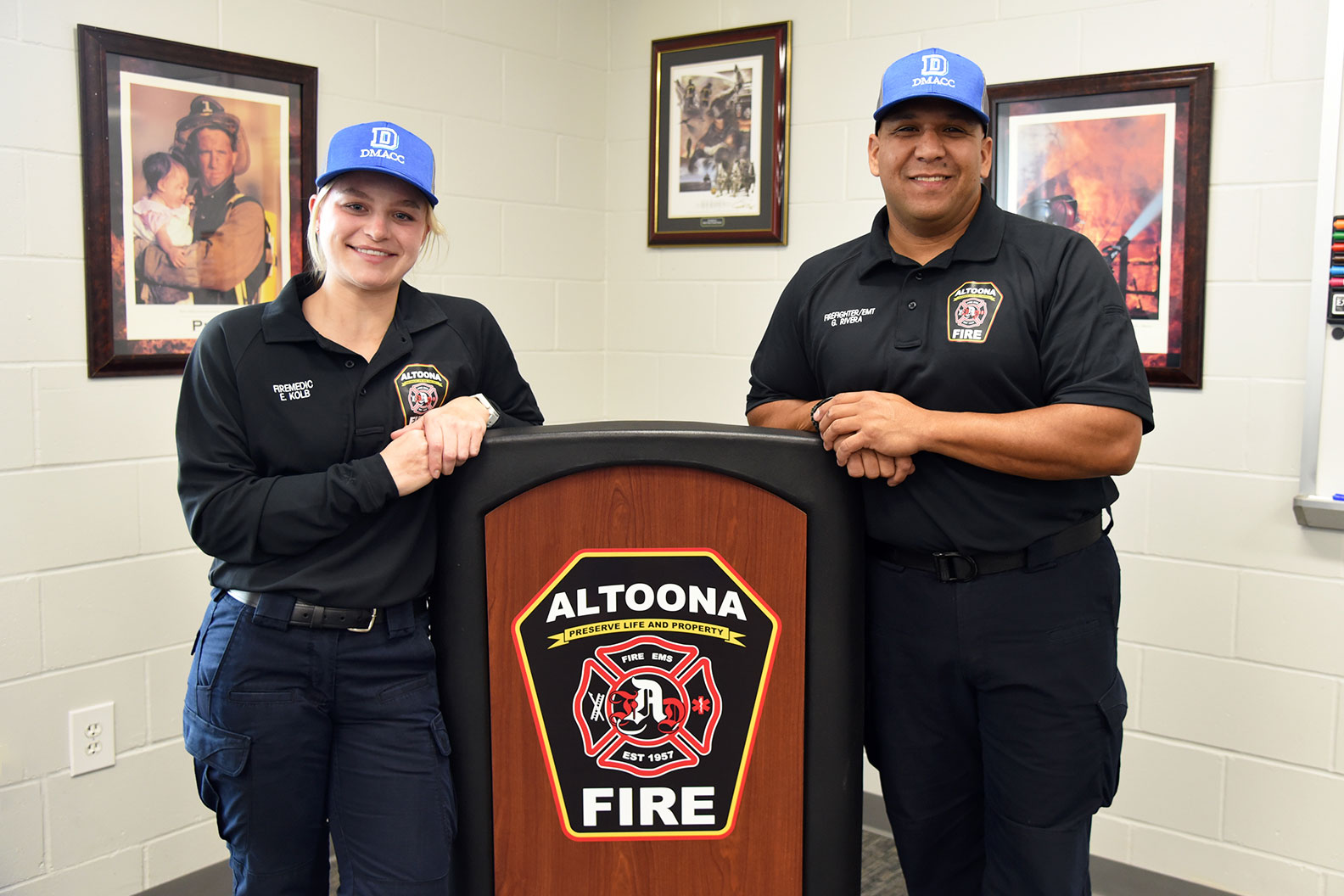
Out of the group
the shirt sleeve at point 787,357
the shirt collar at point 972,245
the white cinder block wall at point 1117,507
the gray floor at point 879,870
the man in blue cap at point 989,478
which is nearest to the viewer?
the man in blue cap at point 989,478

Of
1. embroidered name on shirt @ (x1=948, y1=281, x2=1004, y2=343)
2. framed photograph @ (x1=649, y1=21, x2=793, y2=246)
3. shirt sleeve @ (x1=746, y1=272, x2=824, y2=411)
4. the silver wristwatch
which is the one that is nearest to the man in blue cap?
embroidered name on shirt @ (x1=948, y1=281, x2=1004, y2=343)

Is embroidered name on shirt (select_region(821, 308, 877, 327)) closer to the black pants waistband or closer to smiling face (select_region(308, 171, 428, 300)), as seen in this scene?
smiling face (select_region(308, 171, 428, 300))

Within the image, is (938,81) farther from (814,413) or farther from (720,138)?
(720,138)

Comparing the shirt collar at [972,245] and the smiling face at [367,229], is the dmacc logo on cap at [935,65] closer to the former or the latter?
the shirt collar at [972,245]

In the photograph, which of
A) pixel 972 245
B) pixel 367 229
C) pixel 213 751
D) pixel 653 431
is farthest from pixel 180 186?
pixel 972 245

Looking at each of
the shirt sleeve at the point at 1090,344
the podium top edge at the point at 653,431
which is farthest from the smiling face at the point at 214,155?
the shirt sleeve at the point at 1090,344

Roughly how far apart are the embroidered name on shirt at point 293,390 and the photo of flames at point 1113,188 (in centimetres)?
178

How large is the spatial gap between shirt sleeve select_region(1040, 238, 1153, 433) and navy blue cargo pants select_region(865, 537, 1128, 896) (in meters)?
0.25

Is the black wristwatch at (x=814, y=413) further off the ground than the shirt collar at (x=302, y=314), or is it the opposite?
the shirt collar at (x=302, y=314)

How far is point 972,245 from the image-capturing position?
1.68 m

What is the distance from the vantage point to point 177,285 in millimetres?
2387

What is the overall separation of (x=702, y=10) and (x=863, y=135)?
68 centimetres

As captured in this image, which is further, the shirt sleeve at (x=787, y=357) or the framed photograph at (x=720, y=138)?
the framed photograph at (x=720, y=138)

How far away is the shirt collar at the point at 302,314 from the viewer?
5.04 feet
